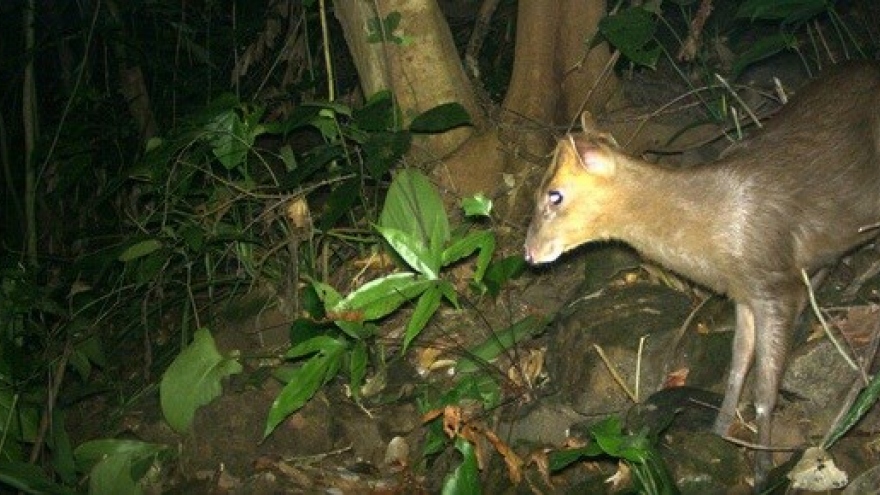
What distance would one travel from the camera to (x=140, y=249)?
5.50 meters

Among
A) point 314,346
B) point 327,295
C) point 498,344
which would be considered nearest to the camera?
point 327,295

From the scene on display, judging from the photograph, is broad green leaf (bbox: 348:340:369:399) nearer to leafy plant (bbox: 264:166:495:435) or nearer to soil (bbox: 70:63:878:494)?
leafy plant (bbox: 264:166:495:435)

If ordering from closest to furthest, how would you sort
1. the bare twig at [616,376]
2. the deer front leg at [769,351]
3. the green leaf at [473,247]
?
1. the deer front leg at [769,351]
2. the green leaf at [473,247]
3. the bare twig at [616,376]

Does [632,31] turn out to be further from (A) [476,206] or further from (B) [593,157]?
(A) [476,206]

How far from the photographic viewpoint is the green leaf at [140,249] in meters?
5.47

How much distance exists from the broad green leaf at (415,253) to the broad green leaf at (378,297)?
0.04 meters

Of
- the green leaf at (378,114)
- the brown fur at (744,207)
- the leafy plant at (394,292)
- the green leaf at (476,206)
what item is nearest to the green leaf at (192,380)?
the leafy plant at (394,292)

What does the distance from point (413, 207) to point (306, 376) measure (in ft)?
2.86

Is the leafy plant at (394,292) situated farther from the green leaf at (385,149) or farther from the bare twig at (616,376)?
the bare twig at (616,376)

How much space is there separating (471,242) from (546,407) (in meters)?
0.77

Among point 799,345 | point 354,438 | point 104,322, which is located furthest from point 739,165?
point 104,322

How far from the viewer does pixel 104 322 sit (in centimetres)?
620

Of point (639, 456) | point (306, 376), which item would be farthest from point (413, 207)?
point (639, 456)

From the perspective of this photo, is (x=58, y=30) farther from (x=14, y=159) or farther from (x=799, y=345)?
(x=799, y=345)
